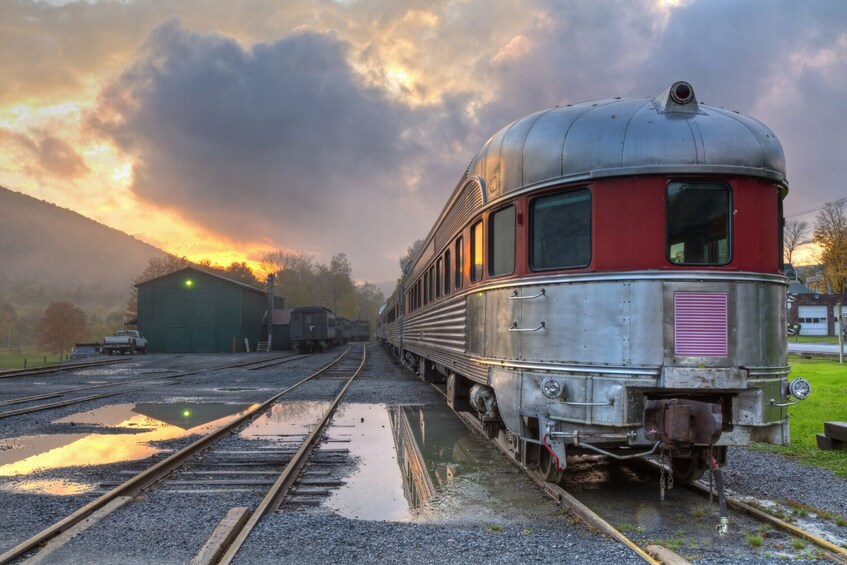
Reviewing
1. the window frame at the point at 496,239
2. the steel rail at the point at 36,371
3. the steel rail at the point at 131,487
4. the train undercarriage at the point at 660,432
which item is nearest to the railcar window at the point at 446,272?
the window frame at the point at 496,239

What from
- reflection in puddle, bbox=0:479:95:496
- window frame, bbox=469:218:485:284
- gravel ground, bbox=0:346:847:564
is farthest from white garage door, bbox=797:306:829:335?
reflection in puddle, bbox=0:479:95:496

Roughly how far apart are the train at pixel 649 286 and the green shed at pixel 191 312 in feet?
137

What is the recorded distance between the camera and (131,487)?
5840mm

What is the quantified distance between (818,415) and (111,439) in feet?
36.8

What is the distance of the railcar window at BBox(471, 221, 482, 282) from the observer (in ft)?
21.7

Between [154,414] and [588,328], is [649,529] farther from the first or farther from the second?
[154,414]

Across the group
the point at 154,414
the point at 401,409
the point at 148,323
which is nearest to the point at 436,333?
the point at 401,409

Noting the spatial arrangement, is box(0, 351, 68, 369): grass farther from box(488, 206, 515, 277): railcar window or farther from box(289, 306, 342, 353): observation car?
box(488, 206, 515, 277): railcar window

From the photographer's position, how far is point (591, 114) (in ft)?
18.0

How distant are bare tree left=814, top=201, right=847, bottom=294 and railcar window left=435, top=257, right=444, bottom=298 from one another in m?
41.5

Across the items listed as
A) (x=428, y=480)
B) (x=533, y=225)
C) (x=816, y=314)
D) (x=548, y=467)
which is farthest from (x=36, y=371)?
(x=816, y=314)

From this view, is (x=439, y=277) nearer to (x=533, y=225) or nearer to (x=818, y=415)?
(x=533, y=225)

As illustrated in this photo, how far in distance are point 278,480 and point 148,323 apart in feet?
137

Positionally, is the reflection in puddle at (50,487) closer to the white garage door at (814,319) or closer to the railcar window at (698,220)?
the railcar window at (698,220)
